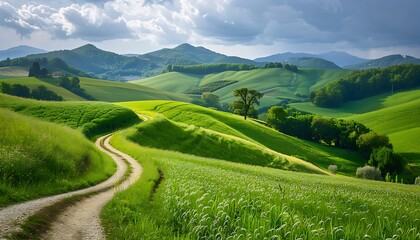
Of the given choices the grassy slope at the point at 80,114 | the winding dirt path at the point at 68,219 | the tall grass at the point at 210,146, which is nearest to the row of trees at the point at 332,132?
the tall grass at the point at 210,146

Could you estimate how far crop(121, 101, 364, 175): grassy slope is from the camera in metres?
103

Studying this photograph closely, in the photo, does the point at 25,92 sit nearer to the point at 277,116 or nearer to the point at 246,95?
the point at 246,95

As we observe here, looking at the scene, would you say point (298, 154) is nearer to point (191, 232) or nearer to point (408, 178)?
point (408, 178)

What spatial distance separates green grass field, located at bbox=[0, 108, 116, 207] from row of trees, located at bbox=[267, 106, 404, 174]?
103 m

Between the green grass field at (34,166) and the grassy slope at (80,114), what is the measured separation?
43736mm

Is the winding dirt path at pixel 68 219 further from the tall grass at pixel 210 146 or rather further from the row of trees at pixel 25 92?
the row of trees at pixel 25 92

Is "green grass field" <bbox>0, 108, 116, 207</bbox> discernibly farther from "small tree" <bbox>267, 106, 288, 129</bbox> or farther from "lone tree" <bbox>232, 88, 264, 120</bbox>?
"small tree" <bbox>267, 106, 288, 129</bbox>

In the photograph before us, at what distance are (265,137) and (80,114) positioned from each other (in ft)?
187

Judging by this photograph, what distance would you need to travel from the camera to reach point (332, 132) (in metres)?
132

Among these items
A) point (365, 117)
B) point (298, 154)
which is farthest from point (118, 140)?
point (365, 117)

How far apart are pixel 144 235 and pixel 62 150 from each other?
17.1m

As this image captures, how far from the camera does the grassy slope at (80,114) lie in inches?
2864

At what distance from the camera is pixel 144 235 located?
38.9 feet

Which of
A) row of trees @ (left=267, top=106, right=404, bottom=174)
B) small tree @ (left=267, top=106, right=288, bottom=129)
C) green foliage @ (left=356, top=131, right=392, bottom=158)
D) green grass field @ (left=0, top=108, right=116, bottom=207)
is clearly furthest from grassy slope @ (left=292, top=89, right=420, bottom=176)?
green grass field @ (left=0, top=108, right=116, bottom=207)
